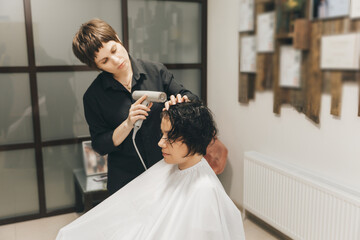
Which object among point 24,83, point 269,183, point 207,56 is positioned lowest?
point 269,183

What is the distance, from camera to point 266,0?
248 cm

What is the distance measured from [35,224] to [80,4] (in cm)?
191

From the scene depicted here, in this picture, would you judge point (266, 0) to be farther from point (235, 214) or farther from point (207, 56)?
point (235, 214)

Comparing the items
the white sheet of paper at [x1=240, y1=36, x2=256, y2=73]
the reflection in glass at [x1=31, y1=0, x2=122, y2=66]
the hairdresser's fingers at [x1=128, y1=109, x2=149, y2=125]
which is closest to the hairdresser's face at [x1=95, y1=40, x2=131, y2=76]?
the hairdresser's fingers at [x1=128, y1=109, x2=149, y2=125]

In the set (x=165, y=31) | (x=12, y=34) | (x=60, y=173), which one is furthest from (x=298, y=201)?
(x=12, y=34)

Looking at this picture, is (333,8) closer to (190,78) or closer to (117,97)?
(117,97)

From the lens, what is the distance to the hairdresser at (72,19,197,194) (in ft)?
5.18

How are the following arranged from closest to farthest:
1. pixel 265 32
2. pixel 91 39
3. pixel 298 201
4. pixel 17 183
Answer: pixel 91 39
pixel 298 201
pixel 265 32
pixel 17 183

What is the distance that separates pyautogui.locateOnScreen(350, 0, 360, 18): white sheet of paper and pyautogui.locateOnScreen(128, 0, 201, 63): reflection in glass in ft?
5.62

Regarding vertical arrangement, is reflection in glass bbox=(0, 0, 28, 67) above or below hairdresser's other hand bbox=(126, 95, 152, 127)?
above

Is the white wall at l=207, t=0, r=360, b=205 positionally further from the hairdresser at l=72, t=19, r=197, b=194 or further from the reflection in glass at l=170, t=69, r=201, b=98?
the hairdresser at l=72, t=19, r=197, b=194

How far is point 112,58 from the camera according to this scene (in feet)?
5.21

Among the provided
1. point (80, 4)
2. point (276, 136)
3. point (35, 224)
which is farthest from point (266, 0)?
point (35, 224)

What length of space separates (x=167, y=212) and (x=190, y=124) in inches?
14.5
